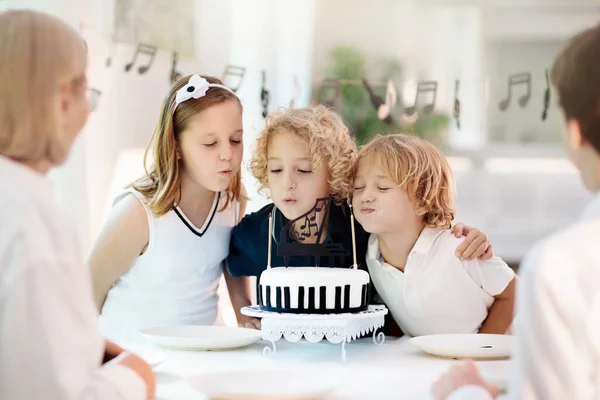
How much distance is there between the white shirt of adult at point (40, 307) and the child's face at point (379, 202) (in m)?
0.98

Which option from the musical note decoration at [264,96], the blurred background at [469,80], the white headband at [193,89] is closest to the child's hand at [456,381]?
the white headband at [193,89]

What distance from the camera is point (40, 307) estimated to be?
86 centimetres

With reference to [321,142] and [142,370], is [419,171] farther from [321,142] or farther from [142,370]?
[142,370]

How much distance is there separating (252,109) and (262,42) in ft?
1.08

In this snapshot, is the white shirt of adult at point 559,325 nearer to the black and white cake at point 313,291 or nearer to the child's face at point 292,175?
the black and white cake at point 313,291

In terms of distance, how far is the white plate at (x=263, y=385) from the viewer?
1.08 meters

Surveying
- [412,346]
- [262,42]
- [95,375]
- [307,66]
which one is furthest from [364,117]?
[95,375]

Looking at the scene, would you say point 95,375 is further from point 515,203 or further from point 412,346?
point 515,203

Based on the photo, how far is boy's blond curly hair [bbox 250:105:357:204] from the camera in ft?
6.06

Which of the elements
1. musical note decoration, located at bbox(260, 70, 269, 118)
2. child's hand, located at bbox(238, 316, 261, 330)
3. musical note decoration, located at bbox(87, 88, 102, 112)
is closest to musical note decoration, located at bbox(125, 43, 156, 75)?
musical note decoration, located at bbox(87, 88, 102, 112)

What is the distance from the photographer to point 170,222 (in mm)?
2012

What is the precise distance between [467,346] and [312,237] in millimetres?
540

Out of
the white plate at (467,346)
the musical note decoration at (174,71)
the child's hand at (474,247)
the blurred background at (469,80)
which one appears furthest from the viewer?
the blurred background at (469,80)

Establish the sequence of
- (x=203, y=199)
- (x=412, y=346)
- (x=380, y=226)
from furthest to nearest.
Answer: (x=203, y=199) < (x=380, y=226) < (x=412, y=346)
